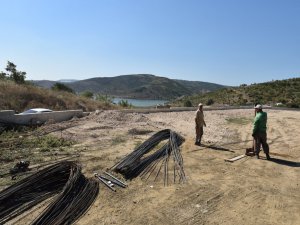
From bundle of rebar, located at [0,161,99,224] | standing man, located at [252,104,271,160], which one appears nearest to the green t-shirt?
standing man, located at [252,104,271,160]

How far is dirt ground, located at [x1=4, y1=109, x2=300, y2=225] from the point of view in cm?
644

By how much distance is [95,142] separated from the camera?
12.7 meters

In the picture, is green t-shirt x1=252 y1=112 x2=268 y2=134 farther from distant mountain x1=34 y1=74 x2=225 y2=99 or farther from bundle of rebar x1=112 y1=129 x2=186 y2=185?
distant mountain x1=34 y1=74 x2=225 y2=99

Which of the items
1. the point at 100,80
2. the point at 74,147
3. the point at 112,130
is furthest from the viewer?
the point at 100,80

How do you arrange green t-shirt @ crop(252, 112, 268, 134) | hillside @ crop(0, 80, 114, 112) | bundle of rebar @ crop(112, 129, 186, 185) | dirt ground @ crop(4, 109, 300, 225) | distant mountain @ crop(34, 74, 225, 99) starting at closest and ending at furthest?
dirt ground @ crop(4, 109, 300, 225) < bundle of rebar @ crop(112, 129, 186, 185) < green t-shirt @ crop(252, 112, 268, 134) < hillside @ crop(0, 80, 114, 112) < distant mountain @ crop(34, 74, 225, 99)

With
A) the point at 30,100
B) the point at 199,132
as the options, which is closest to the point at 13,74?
the point at 30,100

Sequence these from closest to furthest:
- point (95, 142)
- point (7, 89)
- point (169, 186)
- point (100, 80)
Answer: point (169, 186) → point (95, 142) → point (7, 89) → point (100, 80)

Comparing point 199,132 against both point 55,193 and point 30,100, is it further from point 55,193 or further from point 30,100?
point 30,100

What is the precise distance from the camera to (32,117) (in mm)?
15516

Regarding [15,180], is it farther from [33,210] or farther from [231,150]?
[231,150]

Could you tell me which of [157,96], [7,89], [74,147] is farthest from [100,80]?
[74,147]

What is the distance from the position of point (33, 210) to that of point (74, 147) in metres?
5.25

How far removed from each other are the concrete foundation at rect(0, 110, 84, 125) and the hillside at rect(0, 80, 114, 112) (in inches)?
161

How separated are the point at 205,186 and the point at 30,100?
650 inches
